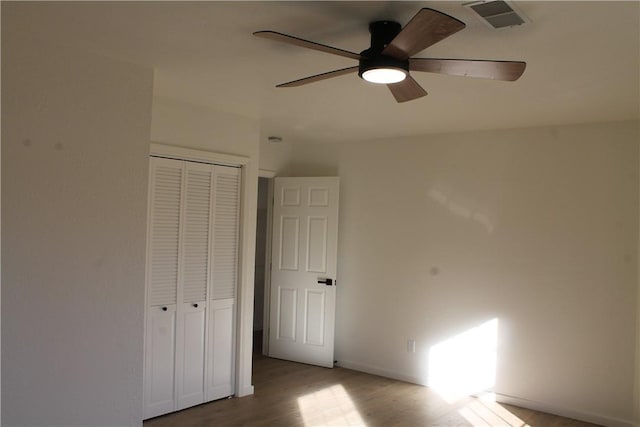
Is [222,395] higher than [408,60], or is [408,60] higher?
[408,60]

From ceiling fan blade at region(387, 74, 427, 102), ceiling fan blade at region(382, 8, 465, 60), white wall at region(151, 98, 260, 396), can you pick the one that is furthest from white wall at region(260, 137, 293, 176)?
ceiling fan blade at region(382, 8, 465, 60)

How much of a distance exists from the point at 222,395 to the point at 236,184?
6.05 feet

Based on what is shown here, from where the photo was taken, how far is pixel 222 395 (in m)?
4.27

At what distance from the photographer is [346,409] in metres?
4.14

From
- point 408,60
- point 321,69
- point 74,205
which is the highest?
point 321,69

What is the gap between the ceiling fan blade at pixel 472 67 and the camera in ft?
6.97

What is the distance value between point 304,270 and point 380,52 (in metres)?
3.58

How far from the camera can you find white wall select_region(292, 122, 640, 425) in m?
3.98

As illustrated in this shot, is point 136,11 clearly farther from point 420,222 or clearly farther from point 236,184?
point 420,222

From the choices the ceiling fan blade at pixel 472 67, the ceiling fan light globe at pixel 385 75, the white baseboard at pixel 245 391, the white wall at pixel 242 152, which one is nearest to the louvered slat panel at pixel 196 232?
the white wall at pixel 242 152

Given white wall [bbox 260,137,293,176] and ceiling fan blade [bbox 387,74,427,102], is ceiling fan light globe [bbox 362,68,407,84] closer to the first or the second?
ceiling fan blade [bbox 387,74,427,102]

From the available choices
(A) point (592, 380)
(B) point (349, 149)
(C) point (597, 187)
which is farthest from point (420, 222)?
(A) point (592, 380)

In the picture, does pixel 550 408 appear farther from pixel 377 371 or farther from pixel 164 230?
pixel 164 230

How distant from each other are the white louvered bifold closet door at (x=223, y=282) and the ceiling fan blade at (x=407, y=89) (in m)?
2.06
